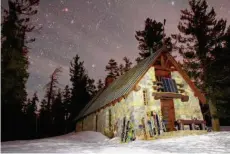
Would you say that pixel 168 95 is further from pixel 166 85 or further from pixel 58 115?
pixel 58 115

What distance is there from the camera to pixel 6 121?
75.2 feet

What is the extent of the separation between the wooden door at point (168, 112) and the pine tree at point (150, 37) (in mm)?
12208

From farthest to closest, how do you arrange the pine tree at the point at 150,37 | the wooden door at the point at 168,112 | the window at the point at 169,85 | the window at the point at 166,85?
the pine tree at the point at 150,37
the window at the point at 169,85
the window at the point at 166,85
the wooden door at the point at 168,112

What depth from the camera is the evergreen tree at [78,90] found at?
34891 mm

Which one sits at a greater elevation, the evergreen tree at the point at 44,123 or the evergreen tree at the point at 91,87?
the evergreen tree at the point at 91,87

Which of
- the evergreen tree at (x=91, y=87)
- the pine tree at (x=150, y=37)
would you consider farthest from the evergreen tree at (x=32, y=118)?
the pine tree at (x=150, y=37)

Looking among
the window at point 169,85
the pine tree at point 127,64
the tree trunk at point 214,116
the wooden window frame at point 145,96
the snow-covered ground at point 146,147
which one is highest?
the pine tree at point 127,64

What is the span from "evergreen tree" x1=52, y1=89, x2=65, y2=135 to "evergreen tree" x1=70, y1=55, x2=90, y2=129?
2.44 m

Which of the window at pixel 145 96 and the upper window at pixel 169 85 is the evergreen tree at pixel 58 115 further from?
the upper window at pixel 169 85

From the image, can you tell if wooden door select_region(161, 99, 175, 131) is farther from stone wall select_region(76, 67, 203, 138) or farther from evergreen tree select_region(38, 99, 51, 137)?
evergreen tree select_region(38, 99, 51, 137)

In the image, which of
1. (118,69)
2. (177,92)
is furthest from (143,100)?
(118,69)

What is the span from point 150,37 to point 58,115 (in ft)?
81.9

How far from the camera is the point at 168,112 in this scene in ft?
47.2

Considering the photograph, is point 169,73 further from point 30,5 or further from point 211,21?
point 30,5
